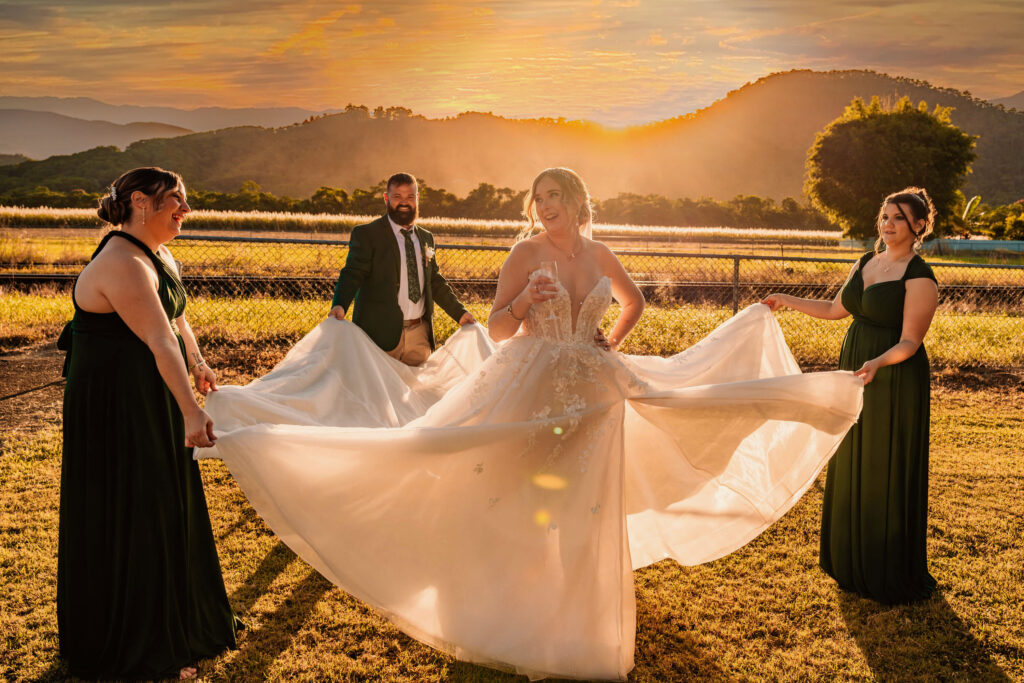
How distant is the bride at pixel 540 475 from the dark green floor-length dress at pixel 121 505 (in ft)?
1.21

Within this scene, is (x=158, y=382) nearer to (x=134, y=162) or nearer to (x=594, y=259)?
(x=594, y=259)

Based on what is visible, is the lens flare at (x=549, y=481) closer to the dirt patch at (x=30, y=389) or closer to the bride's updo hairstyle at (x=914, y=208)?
the bride's updo hairstyle at (x=914, y=208)

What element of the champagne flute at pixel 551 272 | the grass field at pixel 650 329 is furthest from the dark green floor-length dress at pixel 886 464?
the grass field at pixel 650 329

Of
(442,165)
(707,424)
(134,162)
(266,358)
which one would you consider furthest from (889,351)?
(442,165)

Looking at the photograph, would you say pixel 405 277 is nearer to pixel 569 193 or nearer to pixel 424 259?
pixel 424 259

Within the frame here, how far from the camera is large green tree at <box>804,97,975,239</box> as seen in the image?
4550 cm

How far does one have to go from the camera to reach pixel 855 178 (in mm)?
46938

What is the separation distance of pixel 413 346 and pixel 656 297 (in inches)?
559

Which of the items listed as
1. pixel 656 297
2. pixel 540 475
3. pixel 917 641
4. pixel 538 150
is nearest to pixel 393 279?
pixel 540 475

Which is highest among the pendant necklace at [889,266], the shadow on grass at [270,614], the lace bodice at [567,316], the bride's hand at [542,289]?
the pendant necklace at [889,266]

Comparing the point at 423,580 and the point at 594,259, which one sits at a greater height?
the point at 594,259

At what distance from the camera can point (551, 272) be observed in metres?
3.56

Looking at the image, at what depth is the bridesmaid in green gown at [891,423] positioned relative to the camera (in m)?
4.09

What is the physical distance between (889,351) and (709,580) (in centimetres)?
186
